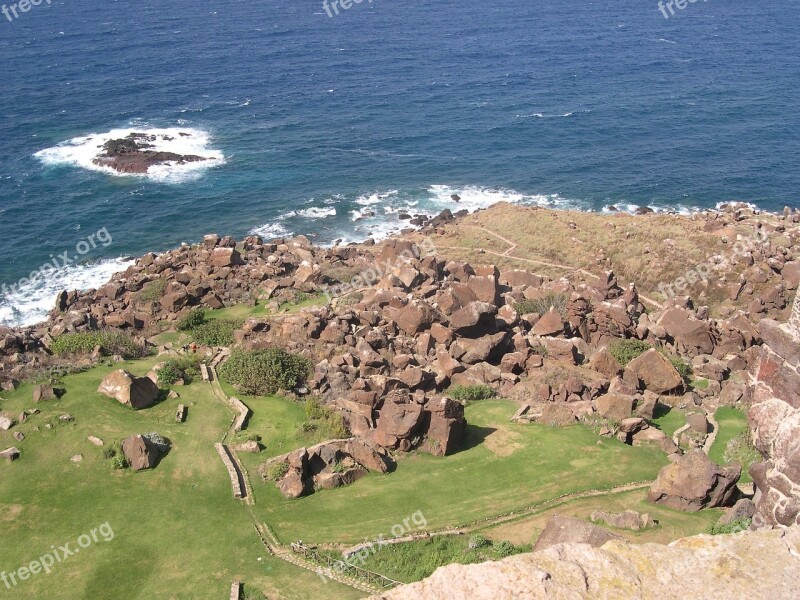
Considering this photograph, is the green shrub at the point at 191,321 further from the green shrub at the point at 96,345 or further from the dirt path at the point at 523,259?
the dirt path at the point at 523,259

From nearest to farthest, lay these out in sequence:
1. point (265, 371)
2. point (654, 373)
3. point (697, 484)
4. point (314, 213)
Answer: point (697, 484)
point (265, 371)
point (654, 373)
point (314, 213)

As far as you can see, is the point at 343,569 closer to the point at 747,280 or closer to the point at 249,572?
the point at 249,572

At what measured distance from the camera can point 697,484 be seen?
24.4 metres

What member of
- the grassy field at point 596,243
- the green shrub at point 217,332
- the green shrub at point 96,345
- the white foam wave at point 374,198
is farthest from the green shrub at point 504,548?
the white foam wave at point 374,198

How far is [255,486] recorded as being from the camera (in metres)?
27.1

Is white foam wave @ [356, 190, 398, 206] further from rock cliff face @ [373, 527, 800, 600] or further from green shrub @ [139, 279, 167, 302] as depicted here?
rock cliff face @ [373, 527, 800, 600]

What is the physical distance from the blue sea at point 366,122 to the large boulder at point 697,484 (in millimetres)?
50726

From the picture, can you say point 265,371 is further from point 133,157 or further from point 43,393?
point 133,157

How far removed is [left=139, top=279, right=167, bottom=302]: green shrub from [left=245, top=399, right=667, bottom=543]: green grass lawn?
64.3 ft

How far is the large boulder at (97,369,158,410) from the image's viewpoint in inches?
1227

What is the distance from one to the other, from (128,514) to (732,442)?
2461 cm

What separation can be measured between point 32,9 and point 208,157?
120947mm

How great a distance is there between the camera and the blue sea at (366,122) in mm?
76500

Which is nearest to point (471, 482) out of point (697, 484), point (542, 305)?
point (697, 484)
